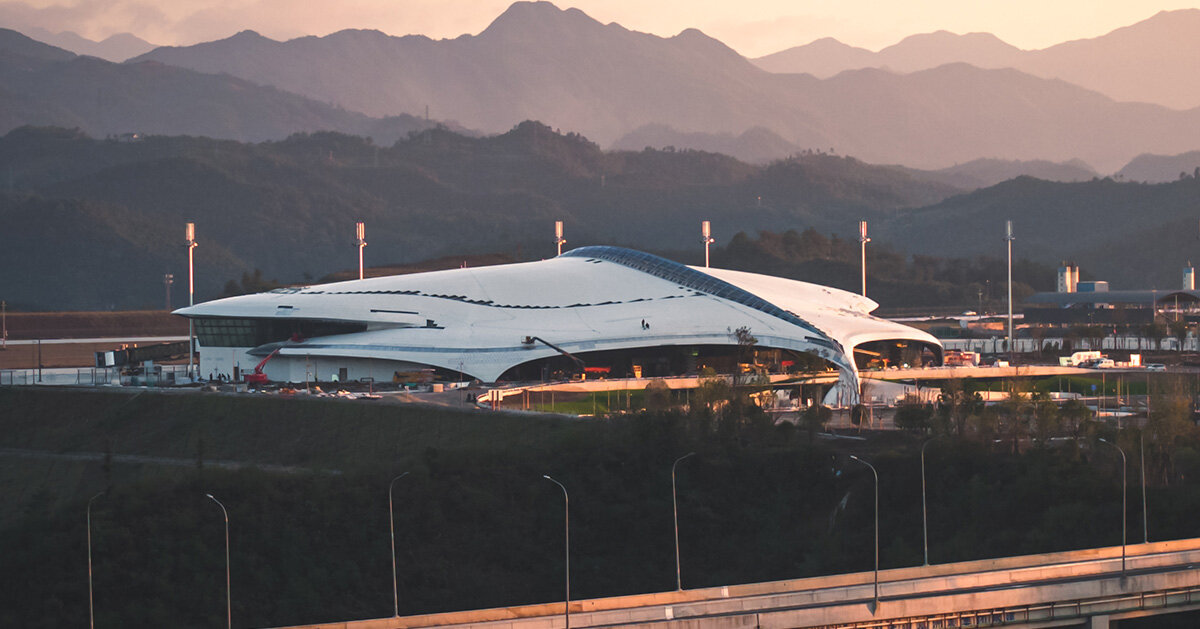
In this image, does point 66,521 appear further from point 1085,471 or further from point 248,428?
point 1085,471

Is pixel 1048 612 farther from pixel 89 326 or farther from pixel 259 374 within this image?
pixel 89 326

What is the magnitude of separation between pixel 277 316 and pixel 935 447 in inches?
1737

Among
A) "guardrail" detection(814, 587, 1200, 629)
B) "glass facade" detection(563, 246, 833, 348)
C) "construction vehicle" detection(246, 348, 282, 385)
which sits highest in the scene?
"glass facade" detection(563, 246, 833, 348)

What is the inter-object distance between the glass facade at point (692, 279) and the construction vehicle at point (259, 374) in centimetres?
2789

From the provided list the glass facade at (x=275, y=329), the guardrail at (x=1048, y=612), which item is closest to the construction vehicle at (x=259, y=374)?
the glass facade at (x=275, y=329)

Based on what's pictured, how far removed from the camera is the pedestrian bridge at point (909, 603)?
124 feet

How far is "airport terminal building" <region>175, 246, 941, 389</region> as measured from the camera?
301 feet

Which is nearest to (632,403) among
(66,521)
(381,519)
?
(381,519)

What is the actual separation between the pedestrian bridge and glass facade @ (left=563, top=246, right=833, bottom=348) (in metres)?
50.9

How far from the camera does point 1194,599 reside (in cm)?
4131

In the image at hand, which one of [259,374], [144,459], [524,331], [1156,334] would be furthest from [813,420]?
[1156,334]

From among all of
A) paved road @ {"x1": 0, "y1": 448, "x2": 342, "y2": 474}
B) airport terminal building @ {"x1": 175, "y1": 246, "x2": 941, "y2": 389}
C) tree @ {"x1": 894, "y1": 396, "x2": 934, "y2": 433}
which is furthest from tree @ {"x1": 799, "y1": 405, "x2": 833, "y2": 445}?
paved road @ {"x1": 0, "y1": 448, "x2": 342, "y2": 474}

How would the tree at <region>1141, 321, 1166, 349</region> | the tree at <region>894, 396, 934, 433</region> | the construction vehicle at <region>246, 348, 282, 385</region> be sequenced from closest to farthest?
1. the tree at <region>894, 396, 934, 433</region>
2. the construction vehicle at <region>246, 348, 282, 385</region>
3. the tree at <region>1141, 321, 1166, 349</region>

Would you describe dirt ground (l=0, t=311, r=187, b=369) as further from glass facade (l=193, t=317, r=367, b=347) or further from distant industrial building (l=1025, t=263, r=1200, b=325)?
distant industrial building (l=1025, t=263, r=1200, b=325)
